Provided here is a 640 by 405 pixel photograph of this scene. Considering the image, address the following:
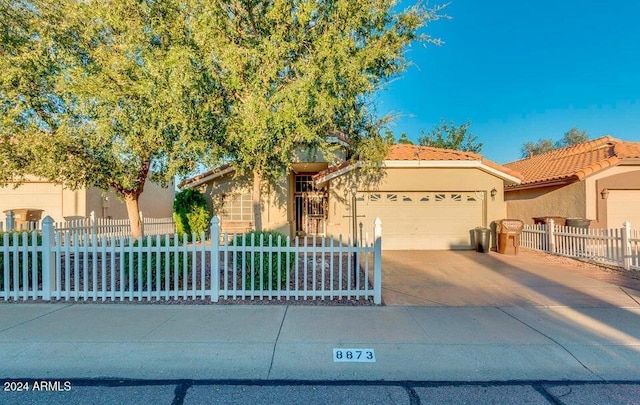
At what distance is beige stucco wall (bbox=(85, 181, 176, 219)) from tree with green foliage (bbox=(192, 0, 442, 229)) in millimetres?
7416

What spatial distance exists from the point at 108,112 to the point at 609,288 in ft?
34.5

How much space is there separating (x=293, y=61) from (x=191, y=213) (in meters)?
8.22

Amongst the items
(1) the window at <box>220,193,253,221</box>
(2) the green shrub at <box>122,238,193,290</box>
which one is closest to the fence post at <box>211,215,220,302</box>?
(2) the green shrub at <box>122,238,193,290</box>

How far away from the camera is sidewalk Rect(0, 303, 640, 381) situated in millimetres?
3504

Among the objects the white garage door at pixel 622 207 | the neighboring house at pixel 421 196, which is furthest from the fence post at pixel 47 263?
the white garage door at pixel 622 207

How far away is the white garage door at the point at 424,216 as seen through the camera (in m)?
12.1

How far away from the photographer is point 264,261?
596 cm

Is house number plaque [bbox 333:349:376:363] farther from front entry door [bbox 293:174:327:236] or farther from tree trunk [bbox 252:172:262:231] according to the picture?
front entry door [bbox 293:174:327:236]

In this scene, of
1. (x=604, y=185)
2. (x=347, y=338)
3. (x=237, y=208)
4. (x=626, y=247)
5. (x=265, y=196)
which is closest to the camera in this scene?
(x=347, y=338)

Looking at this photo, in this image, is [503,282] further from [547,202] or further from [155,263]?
[547,202]

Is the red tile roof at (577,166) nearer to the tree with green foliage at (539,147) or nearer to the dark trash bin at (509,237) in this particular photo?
the dark trash bin at (509,237)

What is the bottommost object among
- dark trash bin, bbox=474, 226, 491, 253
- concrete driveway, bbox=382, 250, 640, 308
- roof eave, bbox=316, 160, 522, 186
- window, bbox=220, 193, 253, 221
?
concrete driveway, bbox=382, 250, 640, 308

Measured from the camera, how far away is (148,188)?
20.5 metres

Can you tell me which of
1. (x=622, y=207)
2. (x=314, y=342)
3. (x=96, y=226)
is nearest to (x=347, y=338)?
(x=314, y=342)
